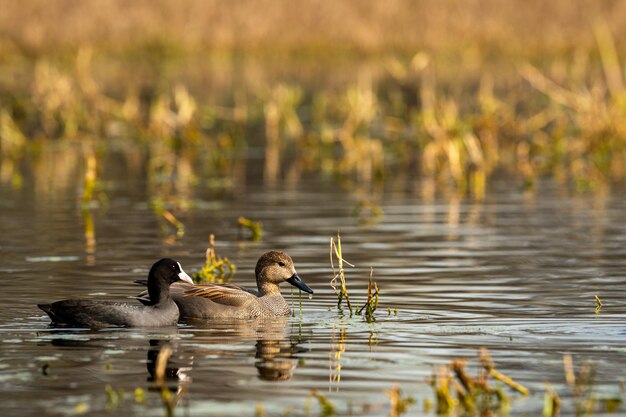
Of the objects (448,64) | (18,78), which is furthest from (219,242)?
(448,64)

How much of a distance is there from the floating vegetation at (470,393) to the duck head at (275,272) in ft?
12.3

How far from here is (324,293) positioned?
1303 cm

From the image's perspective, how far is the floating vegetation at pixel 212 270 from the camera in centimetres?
1359

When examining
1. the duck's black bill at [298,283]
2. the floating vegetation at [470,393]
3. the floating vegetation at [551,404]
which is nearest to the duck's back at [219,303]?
the duck's black bill at [298,283]

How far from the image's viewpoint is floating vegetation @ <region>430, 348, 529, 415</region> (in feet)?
26.8

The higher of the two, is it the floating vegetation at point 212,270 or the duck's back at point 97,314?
the floating vegetation at point 212,270

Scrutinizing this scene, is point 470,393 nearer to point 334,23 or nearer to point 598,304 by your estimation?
point 598,304

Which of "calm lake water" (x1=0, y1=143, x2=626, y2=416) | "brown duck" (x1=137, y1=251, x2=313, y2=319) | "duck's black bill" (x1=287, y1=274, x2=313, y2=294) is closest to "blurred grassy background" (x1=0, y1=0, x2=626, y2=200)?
"calm lake water" (x1=0, y1=143, x2=626, y2=416)

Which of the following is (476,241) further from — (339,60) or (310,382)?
(339,60)

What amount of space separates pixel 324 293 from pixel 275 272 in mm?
785

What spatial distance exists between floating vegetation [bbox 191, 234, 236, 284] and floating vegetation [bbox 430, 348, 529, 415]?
16.6 ft

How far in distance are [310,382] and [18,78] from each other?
32997mm

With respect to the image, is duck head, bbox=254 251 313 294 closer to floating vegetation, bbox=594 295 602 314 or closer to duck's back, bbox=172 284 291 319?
duck's back, bbox=172 284 291 319

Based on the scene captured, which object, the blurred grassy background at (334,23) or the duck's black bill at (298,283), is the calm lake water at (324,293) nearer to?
the duck's black bill at (298,283)
